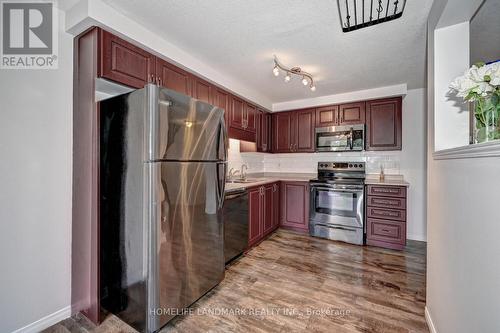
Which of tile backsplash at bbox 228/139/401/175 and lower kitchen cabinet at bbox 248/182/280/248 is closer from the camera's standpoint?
lower kitchen cabinet at bbox 248/182/280/248

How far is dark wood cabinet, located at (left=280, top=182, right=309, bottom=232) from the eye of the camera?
12.0 feet

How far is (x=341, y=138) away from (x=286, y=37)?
7.16ft

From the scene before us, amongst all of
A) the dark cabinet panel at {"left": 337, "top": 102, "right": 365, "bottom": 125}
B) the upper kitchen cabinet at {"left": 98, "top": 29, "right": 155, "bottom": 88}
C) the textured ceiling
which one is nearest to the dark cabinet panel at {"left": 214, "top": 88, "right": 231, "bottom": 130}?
the textured ceiling

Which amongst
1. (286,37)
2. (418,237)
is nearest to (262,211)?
(286,37)

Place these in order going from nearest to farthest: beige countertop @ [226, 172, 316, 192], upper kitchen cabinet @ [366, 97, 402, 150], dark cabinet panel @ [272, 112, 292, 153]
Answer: beige countertop @ [226, 172, 316, 192]
upper kitchen cabinet @ [366, 97, 402, 150]
dark cabinet panel @ [272, 112, 292, 153]

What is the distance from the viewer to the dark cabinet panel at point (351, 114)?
3.54m

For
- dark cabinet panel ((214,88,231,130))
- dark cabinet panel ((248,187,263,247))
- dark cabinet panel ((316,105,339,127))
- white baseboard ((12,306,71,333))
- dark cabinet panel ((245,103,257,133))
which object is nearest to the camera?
white baseboard ((12,306,71,333))

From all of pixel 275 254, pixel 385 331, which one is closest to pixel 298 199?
pixel 275 254

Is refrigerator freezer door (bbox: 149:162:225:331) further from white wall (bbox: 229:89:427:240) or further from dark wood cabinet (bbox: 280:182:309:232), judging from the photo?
dark wood cabinet (bbox: 280:182:309:232)

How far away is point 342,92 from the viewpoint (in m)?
3.58

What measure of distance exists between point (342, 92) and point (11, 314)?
4418 mm

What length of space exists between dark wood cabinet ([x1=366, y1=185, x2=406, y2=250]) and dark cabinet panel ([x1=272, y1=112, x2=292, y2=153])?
1632 millimetres

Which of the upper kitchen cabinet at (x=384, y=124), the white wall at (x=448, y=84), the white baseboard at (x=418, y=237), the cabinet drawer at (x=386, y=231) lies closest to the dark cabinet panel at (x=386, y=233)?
the cabinet drawer at (x=386, y=231)

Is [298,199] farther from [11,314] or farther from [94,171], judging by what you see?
[11,314]
